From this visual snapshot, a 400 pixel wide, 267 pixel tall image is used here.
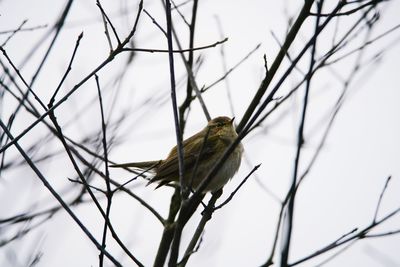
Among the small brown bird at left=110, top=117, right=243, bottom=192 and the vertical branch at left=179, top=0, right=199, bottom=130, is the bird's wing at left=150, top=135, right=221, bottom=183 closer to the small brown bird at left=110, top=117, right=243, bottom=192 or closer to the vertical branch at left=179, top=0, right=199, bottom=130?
the small brown bird at left=110, top=117, right=243, bottom=192

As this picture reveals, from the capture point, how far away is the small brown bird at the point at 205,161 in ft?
18.5

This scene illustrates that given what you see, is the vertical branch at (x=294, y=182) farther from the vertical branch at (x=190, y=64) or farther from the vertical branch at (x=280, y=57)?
the vertical branch at (x=190, y=64)

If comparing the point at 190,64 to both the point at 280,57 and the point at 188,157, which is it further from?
the point at 280,57

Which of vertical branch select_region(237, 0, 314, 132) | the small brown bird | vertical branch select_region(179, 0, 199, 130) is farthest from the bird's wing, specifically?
vertical branch select_region(237, 0, 314, 132)

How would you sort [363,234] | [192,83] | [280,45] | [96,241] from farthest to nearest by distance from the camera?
[192,83]
[280,45]
[96,241]
[363,234]

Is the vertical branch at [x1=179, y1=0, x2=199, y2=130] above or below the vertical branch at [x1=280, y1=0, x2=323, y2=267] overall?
above

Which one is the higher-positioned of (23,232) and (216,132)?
(216,132)

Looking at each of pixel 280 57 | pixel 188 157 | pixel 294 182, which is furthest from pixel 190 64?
pixel 294 182

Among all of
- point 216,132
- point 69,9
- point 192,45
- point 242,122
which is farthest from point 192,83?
point 69,9

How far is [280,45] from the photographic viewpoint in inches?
148

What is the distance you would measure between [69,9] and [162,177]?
8.96ft

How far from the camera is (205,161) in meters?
6.12

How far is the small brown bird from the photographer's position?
18.5 feet

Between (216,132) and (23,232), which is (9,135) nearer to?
→ (23,232)
